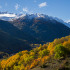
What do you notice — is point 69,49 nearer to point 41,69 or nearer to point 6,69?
point 41,69

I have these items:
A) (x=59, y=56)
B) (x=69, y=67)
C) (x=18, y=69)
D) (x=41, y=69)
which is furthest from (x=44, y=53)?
(x=69, y=67)

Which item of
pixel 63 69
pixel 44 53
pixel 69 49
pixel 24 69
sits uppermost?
pixel 44 53

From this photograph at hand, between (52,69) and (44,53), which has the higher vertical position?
(44,53)

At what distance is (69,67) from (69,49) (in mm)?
23969

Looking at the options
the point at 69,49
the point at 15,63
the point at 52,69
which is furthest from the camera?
the point at 15,63

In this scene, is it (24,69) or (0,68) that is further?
(0,68)

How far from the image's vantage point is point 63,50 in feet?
199

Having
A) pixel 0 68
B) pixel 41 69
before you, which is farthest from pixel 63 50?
pixel 0 68

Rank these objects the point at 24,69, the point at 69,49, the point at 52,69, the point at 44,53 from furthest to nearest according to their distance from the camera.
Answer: the point at 44,53
the point at 24,69
the point at 69,49
the point at 52,69

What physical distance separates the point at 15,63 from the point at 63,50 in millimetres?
45093

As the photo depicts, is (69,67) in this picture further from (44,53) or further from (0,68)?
(0,68)

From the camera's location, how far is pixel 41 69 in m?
47.1

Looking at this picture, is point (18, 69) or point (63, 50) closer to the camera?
point (63, 50)

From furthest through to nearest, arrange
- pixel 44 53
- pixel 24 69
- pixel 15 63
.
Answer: pixel 15 63 < pixel 44 53 < pixel 24 69
